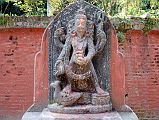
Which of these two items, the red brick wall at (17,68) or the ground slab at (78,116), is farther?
the red brick wall at (17,68)

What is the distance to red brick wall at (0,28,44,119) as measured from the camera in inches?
295

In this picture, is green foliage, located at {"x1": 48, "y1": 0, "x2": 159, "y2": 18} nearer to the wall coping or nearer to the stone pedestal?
the wall coping

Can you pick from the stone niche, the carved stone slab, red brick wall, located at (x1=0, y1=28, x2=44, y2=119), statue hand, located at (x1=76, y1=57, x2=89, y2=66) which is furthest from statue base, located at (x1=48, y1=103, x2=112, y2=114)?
red brick wall, located at (x1=0, y1=28, x2=44, y2=119)

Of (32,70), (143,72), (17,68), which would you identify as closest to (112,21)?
(143,72)

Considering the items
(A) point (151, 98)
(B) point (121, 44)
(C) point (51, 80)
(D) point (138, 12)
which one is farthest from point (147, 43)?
(C) point (51, 80)

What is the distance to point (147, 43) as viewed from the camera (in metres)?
7.62

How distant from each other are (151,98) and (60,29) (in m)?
3.65

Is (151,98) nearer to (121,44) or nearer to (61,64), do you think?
(121,44)

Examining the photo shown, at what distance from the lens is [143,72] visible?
7.60m

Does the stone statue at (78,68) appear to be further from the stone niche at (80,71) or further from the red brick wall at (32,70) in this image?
the red brick wall at (32,70)

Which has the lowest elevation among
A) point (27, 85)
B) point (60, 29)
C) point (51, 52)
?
point (27, 85)

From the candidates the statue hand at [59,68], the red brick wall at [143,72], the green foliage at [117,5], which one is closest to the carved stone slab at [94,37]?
the statue hand at [59,68]

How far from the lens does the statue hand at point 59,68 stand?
443 cm

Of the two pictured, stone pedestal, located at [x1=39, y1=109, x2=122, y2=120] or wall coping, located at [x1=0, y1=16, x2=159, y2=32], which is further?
wall coping, located at [x1=0, y1=16, x2=159, y2=32]
